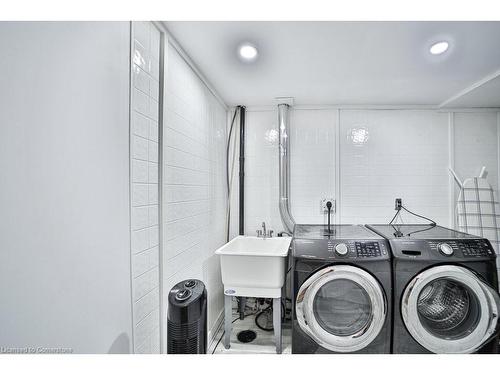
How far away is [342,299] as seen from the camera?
5.19ft

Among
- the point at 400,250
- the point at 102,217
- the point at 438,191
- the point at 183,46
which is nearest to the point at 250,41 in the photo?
the point at 183,46

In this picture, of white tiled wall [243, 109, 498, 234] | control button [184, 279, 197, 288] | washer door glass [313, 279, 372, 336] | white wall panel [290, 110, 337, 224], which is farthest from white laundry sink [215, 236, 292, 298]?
white wall panel [290, 110, 337, 224]

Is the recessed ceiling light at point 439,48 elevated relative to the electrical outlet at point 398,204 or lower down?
elevated

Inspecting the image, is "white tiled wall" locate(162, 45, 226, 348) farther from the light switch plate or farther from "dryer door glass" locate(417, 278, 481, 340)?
"dryer door glass" locate(417, 278, 481, 340)

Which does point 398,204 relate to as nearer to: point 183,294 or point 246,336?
point 246,336

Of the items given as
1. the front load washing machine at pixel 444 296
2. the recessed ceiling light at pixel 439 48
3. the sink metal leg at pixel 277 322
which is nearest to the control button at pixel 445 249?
the front load washing machine at pixel 444 296

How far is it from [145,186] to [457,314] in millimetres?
2241

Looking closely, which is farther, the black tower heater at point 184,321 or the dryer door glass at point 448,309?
the dryer door glass at point 448,309

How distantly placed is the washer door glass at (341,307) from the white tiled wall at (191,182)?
959mm

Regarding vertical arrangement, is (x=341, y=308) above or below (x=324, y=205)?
below

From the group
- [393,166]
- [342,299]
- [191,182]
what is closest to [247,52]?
[191,182]

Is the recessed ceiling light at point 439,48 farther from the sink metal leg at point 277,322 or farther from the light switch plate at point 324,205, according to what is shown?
the sink metal leg at point 277,322

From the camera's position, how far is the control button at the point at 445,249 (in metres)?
1.57
